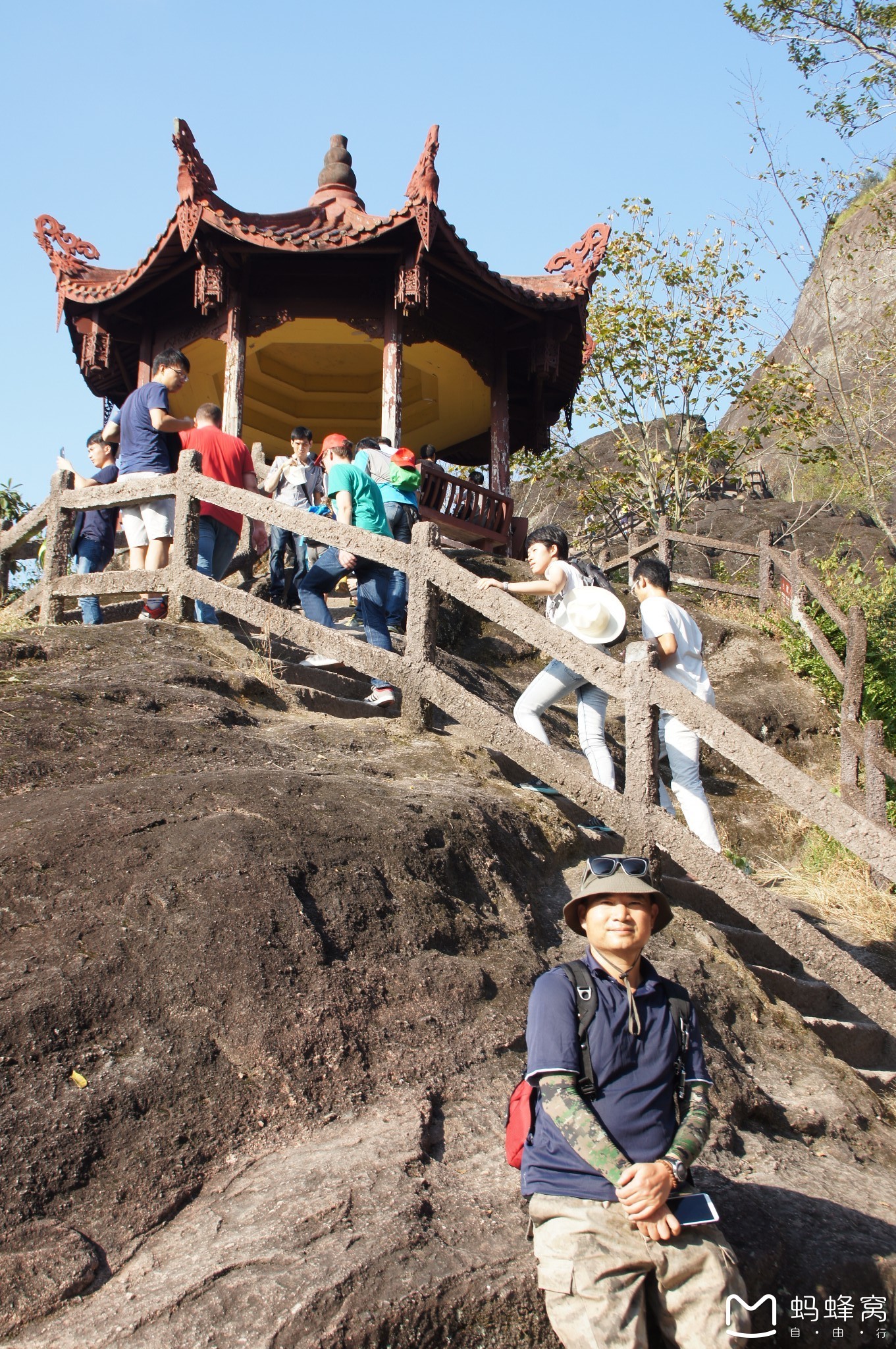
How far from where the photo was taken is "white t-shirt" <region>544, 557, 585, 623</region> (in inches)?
231

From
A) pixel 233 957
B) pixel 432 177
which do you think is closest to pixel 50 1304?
pixel 233 957

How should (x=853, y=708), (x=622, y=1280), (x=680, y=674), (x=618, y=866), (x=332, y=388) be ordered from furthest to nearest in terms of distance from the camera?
1. (x=332, y=388)
2. (x=853, y=708)
3. (x=680, y=674)
4. (x=618, y=866)
5. (x=622, y=1280)

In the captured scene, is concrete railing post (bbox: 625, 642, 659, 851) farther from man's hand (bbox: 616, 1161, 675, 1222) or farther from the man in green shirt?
man's hand (bbox: 616, 1161, 675, 1222)

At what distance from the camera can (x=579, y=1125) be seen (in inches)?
104

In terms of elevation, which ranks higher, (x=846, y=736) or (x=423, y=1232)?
(x=846, y=736)

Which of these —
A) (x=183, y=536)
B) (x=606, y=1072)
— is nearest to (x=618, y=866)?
(x=606, y=1072)

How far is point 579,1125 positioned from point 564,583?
11.8 feet

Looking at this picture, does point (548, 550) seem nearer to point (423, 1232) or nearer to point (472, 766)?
point (472, 766)

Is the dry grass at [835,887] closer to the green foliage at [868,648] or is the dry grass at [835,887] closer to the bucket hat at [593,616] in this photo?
the green foliage at [868,648]

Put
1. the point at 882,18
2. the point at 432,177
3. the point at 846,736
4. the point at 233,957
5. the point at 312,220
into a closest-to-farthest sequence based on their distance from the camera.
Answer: the point at 233,957, the point at 846,736, the point at 432,177, the point at 312,220, the point at 882,18

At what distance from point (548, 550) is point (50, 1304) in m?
4.25

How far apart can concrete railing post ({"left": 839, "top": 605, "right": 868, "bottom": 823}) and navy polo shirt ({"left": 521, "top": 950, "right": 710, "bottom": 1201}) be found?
6.82 meters

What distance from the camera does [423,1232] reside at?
2.86 meters

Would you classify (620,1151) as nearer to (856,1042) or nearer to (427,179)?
(856,1042)
